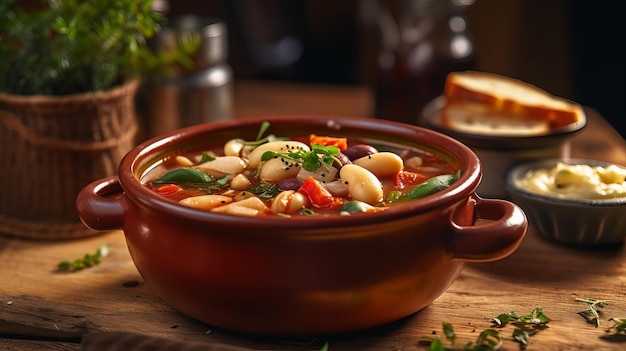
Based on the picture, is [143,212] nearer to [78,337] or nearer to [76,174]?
[78,337]

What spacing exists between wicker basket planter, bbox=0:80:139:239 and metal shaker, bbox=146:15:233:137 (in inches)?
22.9

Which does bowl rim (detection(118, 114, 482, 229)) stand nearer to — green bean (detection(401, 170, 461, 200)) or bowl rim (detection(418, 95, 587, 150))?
green bean (detection(401, 170, 461, 200))

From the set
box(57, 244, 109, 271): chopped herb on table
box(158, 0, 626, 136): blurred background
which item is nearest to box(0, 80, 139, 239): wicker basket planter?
box(57, 244, 109, 271): chopped herb on table

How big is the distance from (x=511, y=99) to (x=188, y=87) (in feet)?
3.40

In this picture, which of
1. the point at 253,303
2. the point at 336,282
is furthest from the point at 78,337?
the point at 336,282

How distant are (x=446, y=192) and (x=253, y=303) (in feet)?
1.26

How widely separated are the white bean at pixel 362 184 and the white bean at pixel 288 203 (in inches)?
4.0

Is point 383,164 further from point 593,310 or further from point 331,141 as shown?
point 593,310

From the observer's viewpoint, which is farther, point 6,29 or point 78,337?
point 6,29

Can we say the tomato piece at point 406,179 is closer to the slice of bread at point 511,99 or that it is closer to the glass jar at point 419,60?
the slice of bread at point 511,99

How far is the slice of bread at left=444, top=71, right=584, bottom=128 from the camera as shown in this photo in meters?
2.40

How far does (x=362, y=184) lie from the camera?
1494 millimetres

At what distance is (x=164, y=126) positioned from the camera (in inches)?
107

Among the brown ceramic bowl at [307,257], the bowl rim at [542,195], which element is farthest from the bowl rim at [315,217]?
the bowl rim at [542,195]
